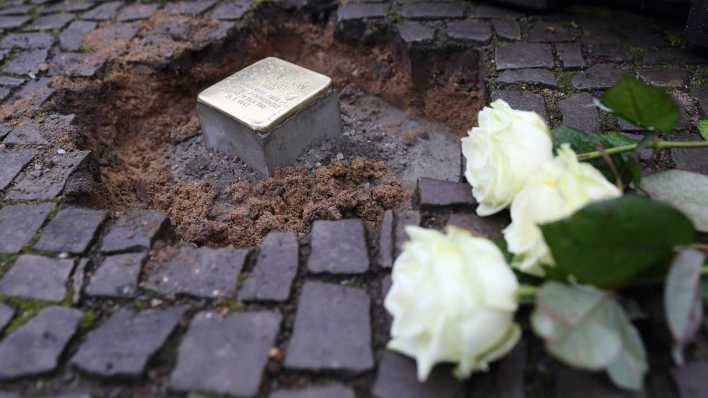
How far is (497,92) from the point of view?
8.04 feet

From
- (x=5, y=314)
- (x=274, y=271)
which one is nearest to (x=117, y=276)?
(x=5, y=314)

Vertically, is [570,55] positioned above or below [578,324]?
below

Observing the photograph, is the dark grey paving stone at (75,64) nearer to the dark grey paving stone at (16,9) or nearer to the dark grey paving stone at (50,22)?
the dark grey paving stone at (50,22)

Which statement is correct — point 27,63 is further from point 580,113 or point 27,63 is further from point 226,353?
point 580,113

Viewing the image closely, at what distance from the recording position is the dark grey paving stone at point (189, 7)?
129 inches

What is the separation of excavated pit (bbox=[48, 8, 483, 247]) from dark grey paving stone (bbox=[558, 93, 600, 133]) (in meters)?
0.50

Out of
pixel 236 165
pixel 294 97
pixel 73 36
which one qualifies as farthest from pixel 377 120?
pixel 73 36

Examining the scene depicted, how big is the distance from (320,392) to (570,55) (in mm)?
1967

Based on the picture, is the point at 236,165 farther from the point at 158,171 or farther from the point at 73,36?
the point at 73,36

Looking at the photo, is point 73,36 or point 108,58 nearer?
point 108,58

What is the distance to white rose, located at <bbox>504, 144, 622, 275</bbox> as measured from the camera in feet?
4.22

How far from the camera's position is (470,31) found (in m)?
2.83

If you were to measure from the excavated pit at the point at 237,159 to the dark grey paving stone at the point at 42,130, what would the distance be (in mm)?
84

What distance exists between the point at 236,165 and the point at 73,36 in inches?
47.9
